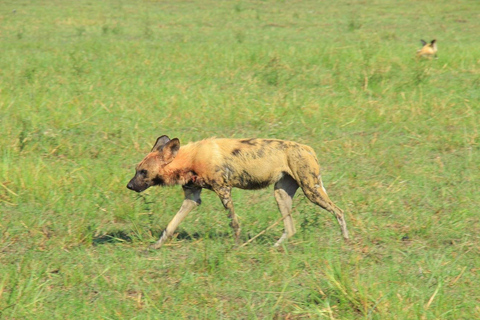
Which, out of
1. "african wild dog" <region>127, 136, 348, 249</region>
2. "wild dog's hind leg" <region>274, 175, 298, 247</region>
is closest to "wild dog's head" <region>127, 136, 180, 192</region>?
"african wild dog" <region>127, 136, 348, 249</region>

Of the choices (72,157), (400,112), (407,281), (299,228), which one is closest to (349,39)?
(400,112)

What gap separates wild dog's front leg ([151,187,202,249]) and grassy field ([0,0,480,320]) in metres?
0.07

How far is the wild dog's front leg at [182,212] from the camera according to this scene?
4917 millimetres

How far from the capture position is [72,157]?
6.89m

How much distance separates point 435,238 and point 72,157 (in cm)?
359

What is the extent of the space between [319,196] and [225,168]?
71 cm

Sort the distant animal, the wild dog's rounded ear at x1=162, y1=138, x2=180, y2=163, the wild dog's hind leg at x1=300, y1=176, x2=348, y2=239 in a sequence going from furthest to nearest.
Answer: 1. the distant animal
2. the wild dog's hind leg at x1=300, y1=176, x2=348, y2=239
3. the wild dog's rounded ear at x1=162, y1=138, x2=180, y2=163

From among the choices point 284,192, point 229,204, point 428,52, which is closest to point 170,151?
point 229,204

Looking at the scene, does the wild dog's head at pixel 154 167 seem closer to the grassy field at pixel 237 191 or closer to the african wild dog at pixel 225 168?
the african wild dog at pixel 225 168

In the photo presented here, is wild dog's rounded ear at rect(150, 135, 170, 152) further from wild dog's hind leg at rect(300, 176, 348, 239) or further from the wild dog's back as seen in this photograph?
wild dog's hind leg at rect(300, 176, 348, 239)

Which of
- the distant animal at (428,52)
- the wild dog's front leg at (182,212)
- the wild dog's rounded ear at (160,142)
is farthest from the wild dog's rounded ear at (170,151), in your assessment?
the distant animal at (428,52)

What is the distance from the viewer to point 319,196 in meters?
5.04

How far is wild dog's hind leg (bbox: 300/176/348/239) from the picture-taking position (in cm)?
498

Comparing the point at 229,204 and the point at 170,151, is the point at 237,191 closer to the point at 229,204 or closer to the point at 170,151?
the point at 229,204
